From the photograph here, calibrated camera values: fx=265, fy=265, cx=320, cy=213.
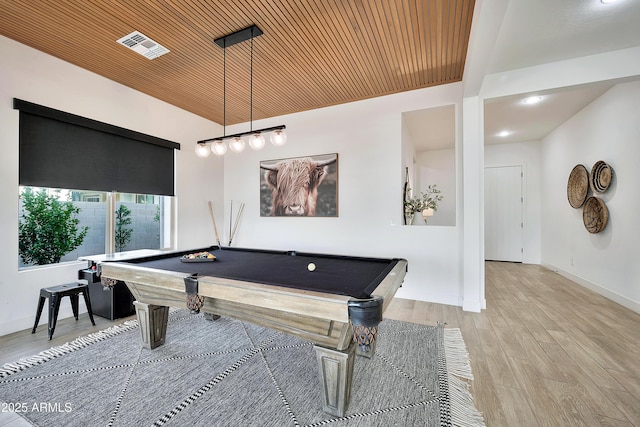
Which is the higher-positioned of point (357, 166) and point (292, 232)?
point (357, 166)

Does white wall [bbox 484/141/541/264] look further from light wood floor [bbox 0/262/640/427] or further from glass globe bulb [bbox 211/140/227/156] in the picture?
glass globe bulb [bbox 211/140/227/156]

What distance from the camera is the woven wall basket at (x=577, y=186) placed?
4.09 metres

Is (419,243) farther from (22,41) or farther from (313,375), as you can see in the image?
(22,41)

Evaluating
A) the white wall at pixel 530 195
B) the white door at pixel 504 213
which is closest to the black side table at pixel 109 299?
the white door at pixel 504 213

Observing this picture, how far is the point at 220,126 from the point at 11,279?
3.46 metres

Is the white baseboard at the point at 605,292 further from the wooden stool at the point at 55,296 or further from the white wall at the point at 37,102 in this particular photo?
the white wall at the point at 37,102

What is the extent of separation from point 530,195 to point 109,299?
7.67 m

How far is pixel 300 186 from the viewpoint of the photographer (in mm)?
4254

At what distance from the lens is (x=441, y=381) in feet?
5.92

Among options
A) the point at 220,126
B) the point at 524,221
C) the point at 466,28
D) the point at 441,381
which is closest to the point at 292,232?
the point at 220,126

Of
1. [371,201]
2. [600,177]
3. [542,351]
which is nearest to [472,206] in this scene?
[371,201]

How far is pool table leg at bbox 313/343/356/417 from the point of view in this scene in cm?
144

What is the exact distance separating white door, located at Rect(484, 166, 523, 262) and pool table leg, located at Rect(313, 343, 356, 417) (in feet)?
19.8

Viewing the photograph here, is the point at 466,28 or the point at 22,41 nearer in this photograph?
the point at 466,28
